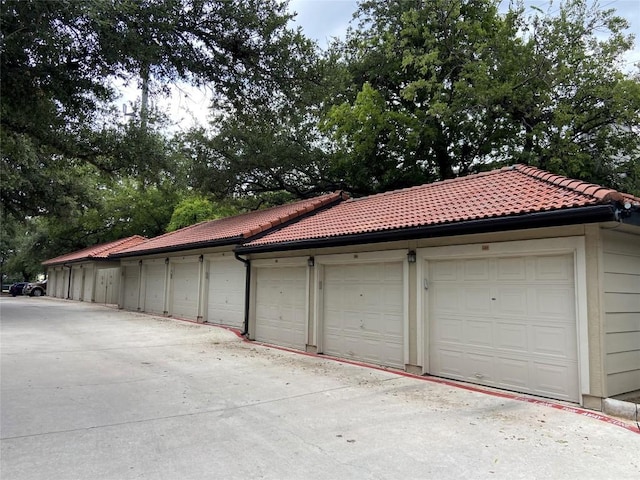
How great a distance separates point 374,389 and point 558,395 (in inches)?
101

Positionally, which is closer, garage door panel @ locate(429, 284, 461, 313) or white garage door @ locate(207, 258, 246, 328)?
A: garage door panel @ locate(429, 284, 461, 313)

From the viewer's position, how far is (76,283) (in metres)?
32.8

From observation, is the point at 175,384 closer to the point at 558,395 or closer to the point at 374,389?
the point at 374,389

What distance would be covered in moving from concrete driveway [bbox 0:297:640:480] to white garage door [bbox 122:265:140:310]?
43.0 ft

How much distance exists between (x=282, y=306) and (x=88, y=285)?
2357 centimetres

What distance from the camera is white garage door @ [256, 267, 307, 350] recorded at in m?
11.0

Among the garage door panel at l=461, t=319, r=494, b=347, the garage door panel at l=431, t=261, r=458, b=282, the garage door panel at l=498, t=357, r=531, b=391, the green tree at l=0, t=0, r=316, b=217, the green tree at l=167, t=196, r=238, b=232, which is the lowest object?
the garage door panel at l=498, t=357, r=531, b=391

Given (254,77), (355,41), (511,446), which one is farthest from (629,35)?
(511,446)

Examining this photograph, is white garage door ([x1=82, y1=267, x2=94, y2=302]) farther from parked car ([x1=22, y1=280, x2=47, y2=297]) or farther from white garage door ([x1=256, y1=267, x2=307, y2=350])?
white garage door ([x1=256, y1=267, x2=307, y2=350])

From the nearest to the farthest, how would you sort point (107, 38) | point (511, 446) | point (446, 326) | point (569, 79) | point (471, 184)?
point (511, 446) → point (107, 38) → point (446, 326) → point (471, 184) → point (569, 79)

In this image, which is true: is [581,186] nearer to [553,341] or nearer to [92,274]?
[553,341]

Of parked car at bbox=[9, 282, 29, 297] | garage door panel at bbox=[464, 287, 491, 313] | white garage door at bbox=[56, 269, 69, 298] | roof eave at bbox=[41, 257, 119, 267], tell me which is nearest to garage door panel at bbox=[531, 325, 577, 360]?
garage door panel at bbox=[464, 287, 491, 313]

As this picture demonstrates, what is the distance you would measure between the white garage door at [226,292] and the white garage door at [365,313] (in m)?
4.80

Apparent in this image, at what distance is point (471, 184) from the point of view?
32.8 feet
